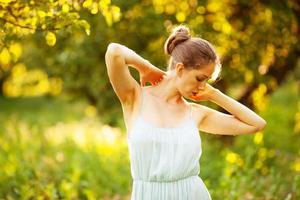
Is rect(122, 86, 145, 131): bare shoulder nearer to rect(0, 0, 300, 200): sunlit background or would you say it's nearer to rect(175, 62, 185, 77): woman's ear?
rect(175, 62, 185, 77): woman's ear

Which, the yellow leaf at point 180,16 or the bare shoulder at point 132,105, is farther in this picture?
the yellow leaf at point 180,16

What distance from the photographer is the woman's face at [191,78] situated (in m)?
3.18

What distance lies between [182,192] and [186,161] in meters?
0.18

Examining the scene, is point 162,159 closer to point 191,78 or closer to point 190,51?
point 191,78

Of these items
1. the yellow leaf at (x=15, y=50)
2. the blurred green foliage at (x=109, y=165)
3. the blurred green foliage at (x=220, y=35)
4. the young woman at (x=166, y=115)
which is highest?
the blurred green foliage at (x=220, y=35)

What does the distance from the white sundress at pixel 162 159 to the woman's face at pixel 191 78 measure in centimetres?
19

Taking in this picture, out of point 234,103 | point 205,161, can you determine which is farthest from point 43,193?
point 234,103

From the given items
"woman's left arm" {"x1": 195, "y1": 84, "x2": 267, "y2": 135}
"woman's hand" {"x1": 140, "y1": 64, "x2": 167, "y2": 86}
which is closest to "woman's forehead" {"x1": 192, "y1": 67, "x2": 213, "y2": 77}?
"woman's hand" {"x1": 140, "y1": 64, "x2": 167, "y2": 86}

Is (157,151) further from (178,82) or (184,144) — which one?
(178,82)

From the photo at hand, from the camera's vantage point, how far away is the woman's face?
3178mm

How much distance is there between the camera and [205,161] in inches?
265

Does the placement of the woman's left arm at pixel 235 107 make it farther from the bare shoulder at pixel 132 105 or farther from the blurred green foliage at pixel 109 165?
the blurred green foliage at pixel 109 165

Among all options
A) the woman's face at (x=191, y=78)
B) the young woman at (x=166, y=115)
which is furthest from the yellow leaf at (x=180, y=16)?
the woman's face at (x=191, y=78)

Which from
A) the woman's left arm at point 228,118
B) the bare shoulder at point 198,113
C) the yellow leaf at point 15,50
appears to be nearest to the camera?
the bare shoulder at point 198,113
